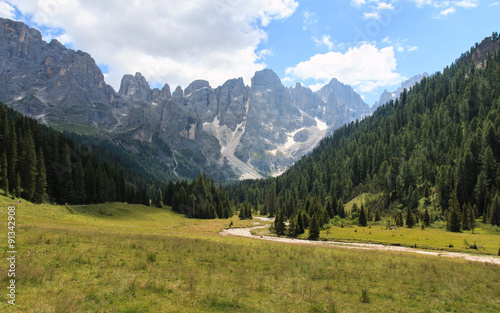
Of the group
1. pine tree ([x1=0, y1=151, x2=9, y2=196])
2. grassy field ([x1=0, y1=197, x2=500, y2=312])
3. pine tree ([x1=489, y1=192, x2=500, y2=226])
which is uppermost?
pine tree ([x1=0, y1=151, x2=9, y2=196])

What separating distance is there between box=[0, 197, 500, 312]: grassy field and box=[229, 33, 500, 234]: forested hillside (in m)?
39.0

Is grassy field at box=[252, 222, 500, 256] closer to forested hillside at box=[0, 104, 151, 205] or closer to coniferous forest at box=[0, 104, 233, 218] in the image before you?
coniferous forest at box=[0, 104, 233, 218]

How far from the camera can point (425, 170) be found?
11038cm

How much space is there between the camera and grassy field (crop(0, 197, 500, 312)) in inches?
563

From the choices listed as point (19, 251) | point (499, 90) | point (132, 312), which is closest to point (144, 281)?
point (132, 312)

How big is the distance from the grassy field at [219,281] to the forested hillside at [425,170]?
39.0 meters

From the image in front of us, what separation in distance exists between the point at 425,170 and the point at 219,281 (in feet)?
387

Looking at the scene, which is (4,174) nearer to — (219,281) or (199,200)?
(219,281)

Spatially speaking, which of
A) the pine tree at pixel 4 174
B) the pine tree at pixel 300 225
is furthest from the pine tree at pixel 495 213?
the pine tree at pixel 4 174

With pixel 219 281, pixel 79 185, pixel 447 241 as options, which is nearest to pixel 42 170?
pixel 79 185

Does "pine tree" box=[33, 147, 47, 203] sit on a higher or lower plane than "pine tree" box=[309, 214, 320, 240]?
higher

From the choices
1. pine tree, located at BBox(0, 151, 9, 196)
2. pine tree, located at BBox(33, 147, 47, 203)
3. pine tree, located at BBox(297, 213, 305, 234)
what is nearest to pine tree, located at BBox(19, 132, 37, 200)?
pine tree, located at BBox(33, 147, 47, 203)

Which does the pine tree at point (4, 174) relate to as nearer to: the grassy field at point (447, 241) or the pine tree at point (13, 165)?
the pine tree at point (13, 165)

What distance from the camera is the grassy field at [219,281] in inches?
563
